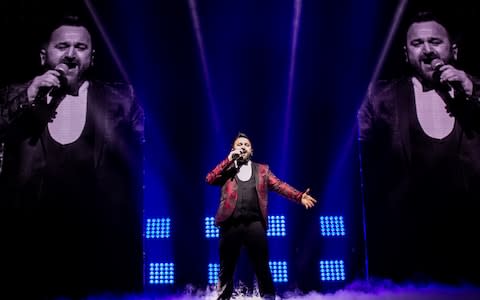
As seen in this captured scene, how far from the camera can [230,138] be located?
6988 millimetres

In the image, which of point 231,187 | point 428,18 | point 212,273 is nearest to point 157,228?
point 212,273

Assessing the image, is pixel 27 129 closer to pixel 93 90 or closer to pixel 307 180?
pixel 93 90

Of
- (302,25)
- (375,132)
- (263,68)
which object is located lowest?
(375,132)

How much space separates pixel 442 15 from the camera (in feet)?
21.8

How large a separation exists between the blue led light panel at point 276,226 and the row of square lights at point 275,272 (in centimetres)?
45

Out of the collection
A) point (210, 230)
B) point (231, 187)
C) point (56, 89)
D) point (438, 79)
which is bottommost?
point (210, 230)

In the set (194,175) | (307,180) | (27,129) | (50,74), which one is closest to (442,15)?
(307,180)

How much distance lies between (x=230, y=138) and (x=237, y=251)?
2.93 meters

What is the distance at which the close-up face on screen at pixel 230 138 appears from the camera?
6.16m

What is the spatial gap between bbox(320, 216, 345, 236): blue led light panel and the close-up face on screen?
0.07ft

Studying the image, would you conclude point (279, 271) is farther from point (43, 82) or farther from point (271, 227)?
point (43, 82)

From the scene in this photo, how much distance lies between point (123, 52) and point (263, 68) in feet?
7.48

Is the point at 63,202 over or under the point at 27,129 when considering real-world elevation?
under

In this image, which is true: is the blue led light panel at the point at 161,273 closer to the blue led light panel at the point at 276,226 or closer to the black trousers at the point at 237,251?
the blue led light panel at the point at 276,226
